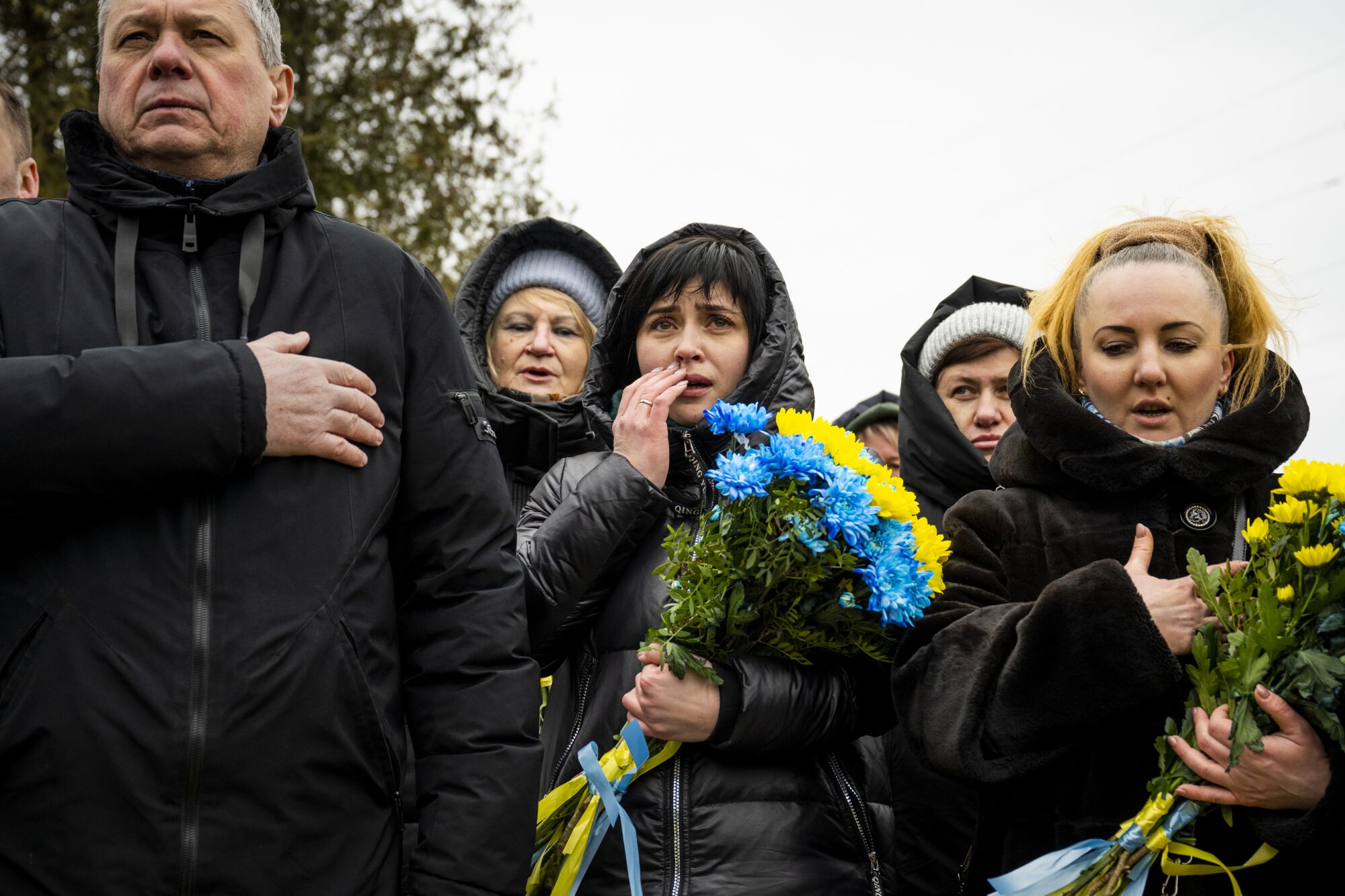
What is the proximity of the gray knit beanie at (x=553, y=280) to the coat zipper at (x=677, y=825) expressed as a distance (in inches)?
90.2

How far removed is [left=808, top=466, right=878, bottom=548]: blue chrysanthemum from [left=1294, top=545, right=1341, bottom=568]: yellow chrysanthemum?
90 cm

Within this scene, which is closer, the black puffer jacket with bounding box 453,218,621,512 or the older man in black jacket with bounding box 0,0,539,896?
the older man in black jacket with bounding box 0,0,539,896

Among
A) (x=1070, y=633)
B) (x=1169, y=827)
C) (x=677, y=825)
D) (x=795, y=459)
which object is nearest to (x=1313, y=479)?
(x=1070, y=633)

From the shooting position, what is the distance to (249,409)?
2.31 metres

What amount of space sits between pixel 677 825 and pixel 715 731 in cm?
23

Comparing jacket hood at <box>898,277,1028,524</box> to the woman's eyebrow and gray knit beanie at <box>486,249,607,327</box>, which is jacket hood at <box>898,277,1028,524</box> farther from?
gray knit beanie at <box>486,249,607,327</box>

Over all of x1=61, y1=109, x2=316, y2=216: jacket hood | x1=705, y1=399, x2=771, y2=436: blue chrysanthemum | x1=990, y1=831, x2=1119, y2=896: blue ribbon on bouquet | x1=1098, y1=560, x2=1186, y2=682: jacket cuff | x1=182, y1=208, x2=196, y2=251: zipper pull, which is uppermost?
x1=61, y1=109, x2=316, y2=216: jacket hood

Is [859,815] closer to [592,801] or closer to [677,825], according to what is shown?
[677,825]

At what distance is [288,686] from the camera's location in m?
2.26

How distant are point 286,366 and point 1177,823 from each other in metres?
2.03

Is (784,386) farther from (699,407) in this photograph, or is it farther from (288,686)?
(288,686)

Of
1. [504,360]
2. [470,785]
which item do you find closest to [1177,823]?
[470,785]

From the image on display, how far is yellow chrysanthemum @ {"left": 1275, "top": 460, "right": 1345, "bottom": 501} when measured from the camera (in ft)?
9.00

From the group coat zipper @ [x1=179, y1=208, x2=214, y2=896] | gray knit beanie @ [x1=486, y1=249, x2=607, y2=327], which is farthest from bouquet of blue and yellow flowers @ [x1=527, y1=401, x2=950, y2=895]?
gray knit beanie @ [x1=486, y1=249, x2=607, y2=327]
